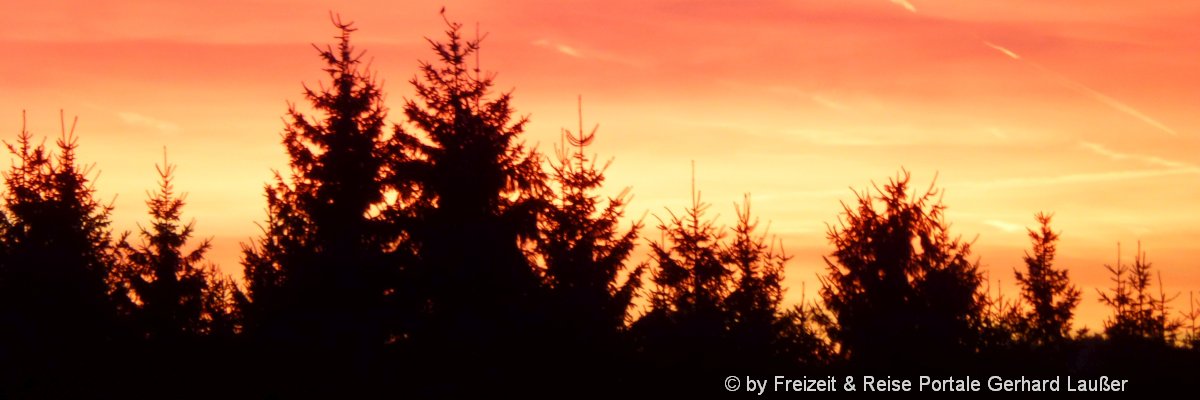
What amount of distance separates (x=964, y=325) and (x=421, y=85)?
50.0ft

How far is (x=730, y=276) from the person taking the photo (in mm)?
31062

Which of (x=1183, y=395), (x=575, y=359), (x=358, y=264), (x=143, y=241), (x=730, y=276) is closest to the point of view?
(x=575, y=359)

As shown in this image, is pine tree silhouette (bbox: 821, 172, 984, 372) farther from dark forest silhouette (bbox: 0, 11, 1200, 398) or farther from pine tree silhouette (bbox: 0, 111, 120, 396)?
pine tree silhouette (bbox: 0, 111, 120, 396)

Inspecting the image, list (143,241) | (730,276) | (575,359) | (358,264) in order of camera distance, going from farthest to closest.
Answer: (143,241)
(730,276)
(358,264)
(575,359)

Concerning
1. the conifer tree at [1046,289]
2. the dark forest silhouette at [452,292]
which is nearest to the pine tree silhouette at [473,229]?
the dark forest silhouette at [452,292]

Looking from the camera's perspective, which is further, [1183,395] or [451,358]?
[1183,395]

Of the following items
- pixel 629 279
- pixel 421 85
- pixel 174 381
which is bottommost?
pixel 174 381

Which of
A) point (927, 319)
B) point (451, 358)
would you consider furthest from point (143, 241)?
point (927, 319)

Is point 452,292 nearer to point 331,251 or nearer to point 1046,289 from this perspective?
point 331,251

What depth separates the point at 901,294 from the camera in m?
31.8

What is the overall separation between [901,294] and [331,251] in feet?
47.6

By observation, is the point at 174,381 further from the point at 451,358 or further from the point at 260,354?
the point at 451,358

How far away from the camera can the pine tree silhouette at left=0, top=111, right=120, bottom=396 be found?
31.6 meters

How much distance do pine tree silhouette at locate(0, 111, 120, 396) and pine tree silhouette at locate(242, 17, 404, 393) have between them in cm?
504
